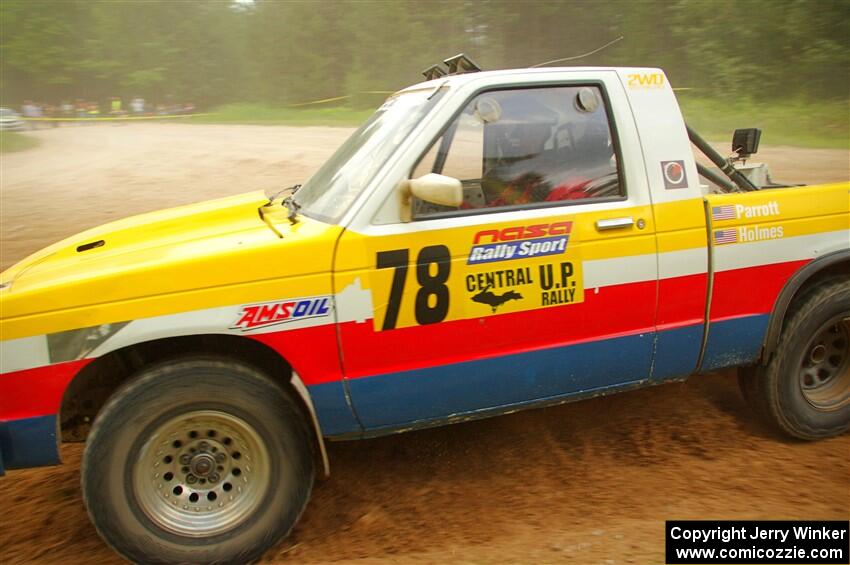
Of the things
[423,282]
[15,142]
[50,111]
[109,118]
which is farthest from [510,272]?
[50,111]

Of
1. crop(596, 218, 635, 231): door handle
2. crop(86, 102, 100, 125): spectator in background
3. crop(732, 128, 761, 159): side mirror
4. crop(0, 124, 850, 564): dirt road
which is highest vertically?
crop(86, 102, 100, 125): spectator in background

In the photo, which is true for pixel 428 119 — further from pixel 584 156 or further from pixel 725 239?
pixel 725 239

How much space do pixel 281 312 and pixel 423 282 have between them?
635 millimetres

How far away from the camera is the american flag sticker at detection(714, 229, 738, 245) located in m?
3.53

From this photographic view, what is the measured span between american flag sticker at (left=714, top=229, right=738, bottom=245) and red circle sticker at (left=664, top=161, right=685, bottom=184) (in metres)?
0.34

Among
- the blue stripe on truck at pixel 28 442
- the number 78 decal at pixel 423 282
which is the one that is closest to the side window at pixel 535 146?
the number 78 decal at pixel 423 282

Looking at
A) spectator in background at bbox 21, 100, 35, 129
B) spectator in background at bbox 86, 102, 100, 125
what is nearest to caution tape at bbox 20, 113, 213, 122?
spectator in background at bbox 86, 102, 100, 125

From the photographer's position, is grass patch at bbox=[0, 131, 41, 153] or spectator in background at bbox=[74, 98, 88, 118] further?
spectator in background at bbox=[74, 98, 88, 118]

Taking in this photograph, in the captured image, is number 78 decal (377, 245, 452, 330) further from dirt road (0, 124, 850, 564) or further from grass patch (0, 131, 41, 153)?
grass patch (0, 131, 41, 153)

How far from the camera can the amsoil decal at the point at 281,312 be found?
117 inches

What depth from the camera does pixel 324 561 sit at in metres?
3.17

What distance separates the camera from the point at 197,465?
121 inches

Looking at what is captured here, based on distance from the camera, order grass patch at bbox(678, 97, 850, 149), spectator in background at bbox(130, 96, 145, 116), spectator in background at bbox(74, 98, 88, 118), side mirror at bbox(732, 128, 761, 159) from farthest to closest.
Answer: spectator in background at bbox(130, 96, 145, 116) → spectator in background at bbox(74, 98, 88, 118) → grass patch at bbox(678, 97, 850, 149) → side mirror at bbox(732, 128, 761, 159)

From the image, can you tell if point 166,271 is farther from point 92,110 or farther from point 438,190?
point 92,110
